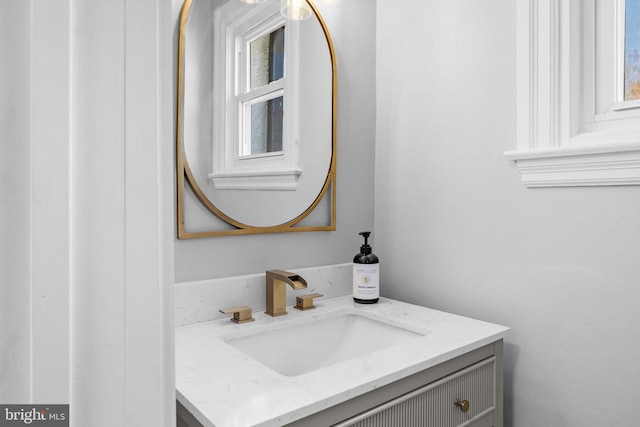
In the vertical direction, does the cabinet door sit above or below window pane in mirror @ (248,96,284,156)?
below

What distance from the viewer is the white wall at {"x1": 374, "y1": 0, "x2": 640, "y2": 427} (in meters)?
0.98

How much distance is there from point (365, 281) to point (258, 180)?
0.45 metres

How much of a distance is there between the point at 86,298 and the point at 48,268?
40 mm

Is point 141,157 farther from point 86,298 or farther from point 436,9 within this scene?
point 436,9

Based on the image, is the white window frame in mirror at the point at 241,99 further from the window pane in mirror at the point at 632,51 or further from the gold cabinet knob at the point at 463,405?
the window pane in mirror at the point at 632,51

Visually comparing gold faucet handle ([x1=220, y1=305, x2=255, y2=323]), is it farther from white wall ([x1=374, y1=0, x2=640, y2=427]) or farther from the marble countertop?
white wall ([x1=374, y1=0, x2=640, y2=427])

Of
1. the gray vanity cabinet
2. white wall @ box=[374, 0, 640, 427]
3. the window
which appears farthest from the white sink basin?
the window

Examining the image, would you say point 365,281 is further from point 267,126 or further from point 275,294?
point 267,126

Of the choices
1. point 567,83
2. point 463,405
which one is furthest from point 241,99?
point 463,405

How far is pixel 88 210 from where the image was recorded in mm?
358

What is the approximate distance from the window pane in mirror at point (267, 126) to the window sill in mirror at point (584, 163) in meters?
0.64

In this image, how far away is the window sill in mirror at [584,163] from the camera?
3.03 feet

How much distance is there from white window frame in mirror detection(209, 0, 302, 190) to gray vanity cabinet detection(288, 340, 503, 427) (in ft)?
2.15
